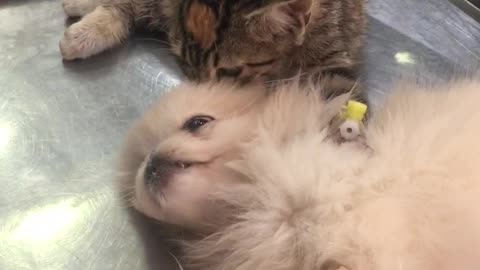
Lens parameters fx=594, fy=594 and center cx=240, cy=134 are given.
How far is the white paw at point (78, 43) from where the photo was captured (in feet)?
3.69

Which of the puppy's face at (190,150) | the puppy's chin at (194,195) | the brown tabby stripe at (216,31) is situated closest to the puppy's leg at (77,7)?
the brown tabby stripe at (216,31)

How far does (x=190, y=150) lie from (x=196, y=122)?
4cm

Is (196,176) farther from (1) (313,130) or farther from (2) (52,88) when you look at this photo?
(2) (52,88)

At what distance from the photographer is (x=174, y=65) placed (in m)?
1.16

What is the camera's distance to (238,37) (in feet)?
3.33

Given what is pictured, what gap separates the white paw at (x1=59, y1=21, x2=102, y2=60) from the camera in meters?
1.13

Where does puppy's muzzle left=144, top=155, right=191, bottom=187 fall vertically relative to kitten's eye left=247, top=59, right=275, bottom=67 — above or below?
above

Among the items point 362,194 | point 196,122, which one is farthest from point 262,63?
point 362,194

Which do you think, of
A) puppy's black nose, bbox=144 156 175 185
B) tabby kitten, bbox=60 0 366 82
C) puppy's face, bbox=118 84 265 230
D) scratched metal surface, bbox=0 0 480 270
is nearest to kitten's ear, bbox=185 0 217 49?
tabby kitten, bbox=60 0 366 82

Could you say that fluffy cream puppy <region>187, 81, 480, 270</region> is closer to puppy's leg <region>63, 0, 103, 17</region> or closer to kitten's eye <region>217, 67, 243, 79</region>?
kitten's eye <region>217, 67, 243, 79</region>

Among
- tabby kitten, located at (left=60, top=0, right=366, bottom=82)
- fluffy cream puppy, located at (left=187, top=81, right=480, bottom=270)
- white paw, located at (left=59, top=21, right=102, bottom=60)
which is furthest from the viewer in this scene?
white paw, located at (left=59, top=21, right=102, bottom=60)

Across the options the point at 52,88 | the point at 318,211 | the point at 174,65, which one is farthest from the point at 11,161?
the point at 318,211

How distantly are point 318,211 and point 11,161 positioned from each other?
58 centimetres

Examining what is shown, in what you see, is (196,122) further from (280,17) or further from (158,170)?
(280,17)
